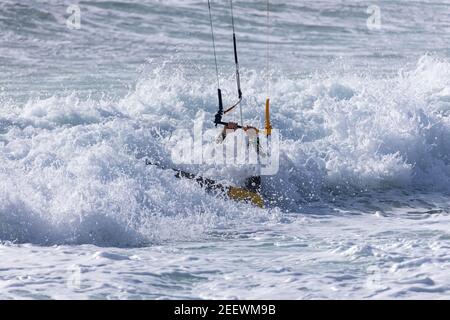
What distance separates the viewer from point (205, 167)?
14.5 metres

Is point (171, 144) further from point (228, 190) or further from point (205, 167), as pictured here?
point (228, 190)

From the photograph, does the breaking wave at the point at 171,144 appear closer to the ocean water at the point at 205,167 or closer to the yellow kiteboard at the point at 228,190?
the ocean water at the point at 205,167

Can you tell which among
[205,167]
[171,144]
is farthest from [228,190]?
[171,144]

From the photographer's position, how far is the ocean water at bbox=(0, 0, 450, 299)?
9969 millimetres

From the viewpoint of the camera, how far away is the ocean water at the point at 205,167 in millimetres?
9969

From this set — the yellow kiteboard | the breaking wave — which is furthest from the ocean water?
the yellow kiteboard

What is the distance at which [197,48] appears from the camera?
23969mm

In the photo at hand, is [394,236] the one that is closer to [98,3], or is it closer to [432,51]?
[432,51]

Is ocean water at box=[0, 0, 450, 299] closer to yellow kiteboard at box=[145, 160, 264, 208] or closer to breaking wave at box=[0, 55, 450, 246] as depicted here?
breaking wave at box=[0, 55, 450, 246]

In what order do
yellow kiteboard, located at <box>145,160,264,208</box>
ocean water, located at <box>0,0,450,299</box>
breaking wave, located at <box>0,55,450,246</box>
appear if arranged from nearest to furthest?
ocean water, located at <box>0,0,450,299</box> → breaking wave, located at <box>0,55,450,246</box> → yellow kiteboard, located at <box>145,160,264,208</box>

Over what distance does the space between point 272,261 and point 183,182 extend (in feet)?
10.6

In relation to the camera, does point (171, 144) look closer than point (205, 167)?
No

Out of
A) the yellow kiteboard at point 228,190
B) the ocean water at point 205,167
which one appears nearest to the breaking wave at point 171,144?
the ocean water at point 205,167

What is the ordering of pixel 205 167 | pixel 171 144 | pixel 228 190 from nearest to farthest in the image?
1. pixel 228 190
2. pixel 205 167
3. pixel 171 144
